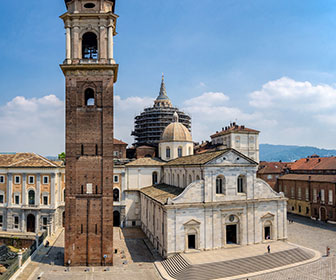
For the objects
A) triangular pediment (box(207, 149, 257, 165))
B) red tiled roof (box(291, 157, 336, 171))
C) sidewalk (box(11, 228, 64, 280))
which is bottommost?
sidewalk (box(11, 228, 64, 280))

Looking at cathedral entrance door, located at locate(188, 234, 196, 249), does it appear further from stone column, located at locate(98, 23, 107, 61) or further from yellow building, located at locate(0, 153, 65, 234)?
yellow building, located at locate(0, 153, 65, 234)

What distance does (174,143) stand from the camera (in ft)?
166

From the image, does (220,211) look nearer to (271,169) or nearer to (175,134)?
(175,134)

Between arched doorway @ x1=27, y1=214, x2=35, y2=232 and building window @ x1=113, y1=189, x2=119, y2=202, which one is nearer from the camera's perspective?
arched doorway @ x1=27, y1=214, x2=35, y2=232

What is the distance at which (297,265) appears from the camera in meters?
28.4

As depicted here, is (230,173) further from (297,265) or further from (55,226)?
(55,226)

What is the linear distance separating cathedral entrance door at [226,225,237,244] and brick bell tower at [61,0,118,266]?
13406mm

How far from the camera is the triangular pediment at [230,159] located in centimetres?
3203

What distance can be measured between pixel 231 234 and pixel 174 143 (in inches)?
822

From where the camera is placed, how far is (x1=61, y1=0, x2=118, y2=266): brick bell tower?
28.2 m

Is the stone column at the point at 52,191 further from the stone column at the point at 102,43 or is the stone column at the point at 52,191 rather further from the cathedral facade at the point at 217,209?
the stone column at the point at 102,43

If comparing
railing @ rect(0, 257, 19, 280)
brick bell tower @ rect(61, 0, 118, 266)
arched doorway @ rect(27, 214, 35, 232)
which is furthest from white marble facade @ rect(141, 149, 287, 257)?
arched doorway @ rect(27, 214, 35, 232)

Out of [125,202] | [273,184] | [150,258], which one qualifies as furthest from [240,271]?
[273,184]

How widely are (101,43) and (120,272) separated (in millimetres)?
21982
